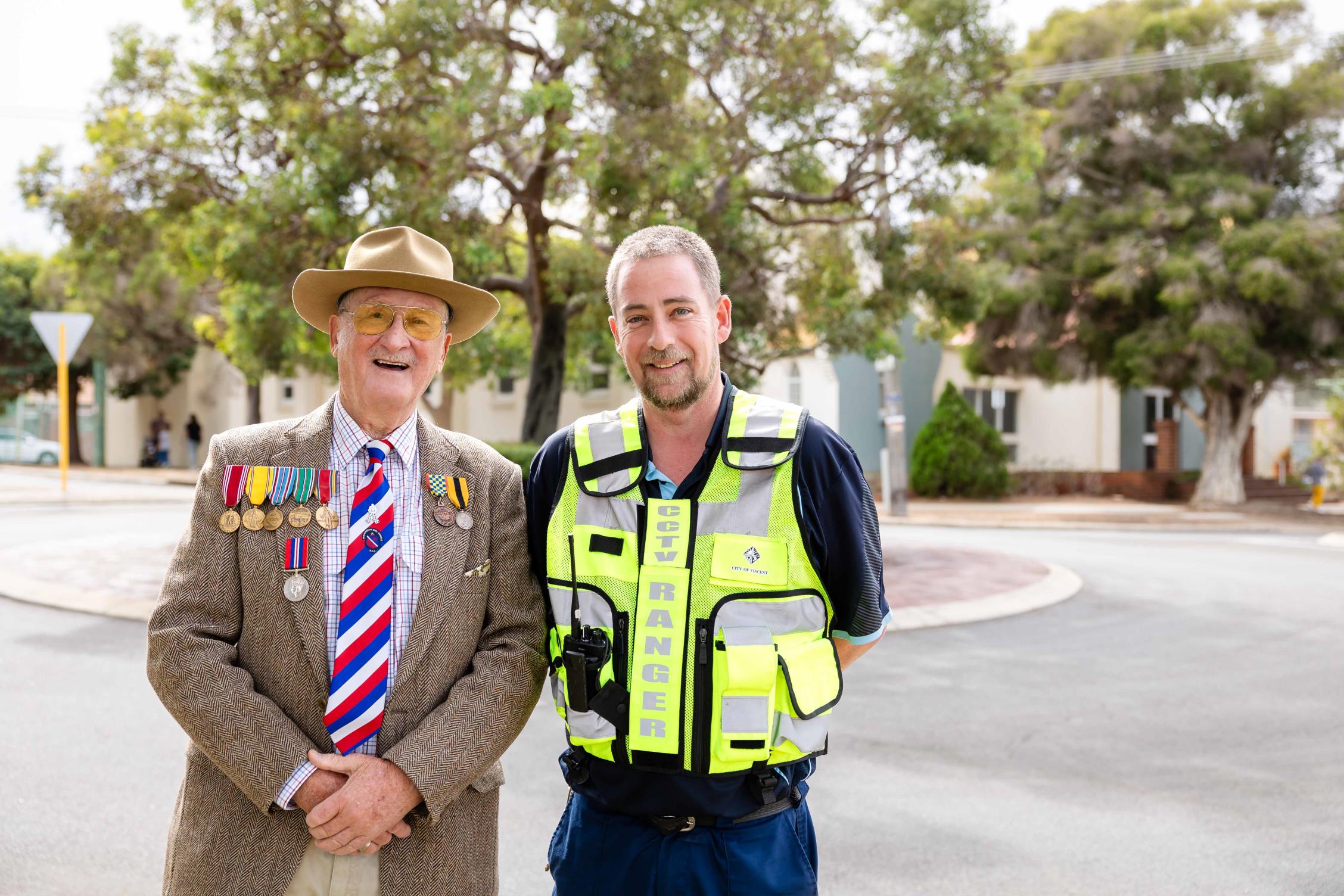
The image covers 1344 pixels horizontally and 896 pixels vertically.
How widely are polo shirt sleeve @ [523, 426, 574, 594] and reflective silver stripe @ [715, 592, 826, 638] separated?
220 mm

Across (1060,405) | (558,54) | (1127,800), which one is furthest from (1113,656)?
(1060,405)

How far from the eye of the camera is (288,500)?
2.35m

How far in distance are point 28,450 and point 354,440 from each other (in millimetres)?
44529

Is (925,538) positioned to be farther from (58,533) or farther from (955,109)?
(58,533)

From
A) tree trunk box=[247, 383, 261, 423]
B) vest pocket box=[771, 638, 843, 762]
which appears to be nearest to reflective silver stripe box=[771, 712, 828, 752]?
vest pocket box=[771, 638, 843, 762]

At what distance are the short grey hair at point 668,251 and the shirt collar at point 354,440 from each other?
58cm

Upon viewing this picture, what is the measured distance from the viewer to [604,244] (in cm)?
1220

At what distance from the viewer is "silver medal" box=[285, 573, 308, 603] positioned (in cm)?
226

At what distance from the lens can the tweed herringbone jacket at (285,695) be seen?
2.20 m

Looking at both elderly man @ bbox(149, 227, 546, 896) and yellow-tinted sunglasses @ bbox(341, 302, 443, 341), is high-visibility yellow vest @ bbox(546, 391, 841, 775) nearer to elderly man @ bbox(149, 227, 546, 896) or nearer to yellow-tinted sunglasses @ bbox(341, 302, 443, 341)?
elderly man @ bbox(149, 227, 546, 896)

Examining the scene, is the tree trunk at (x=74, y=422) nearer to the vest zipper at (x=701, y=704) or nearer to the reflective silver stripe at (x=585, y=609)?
the reflective silver stripe at (x=585, y=609)

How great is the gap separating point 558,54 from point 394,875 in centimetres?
1073

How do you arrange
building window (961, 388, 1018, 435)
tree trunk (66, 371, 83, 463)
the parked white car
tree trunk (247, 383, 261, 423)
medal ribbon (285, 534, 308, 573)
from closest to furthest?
medal ribbon (285, 534, 308, 573), building window (961, 388, 1018, 435), tree trunk (247, 383, 261, 423), tree trunk (66, 371, 83, 463), the parked white car

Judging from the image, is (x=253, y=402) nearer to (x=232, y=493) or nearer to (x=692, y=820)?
Result: (x=232, y=493)
